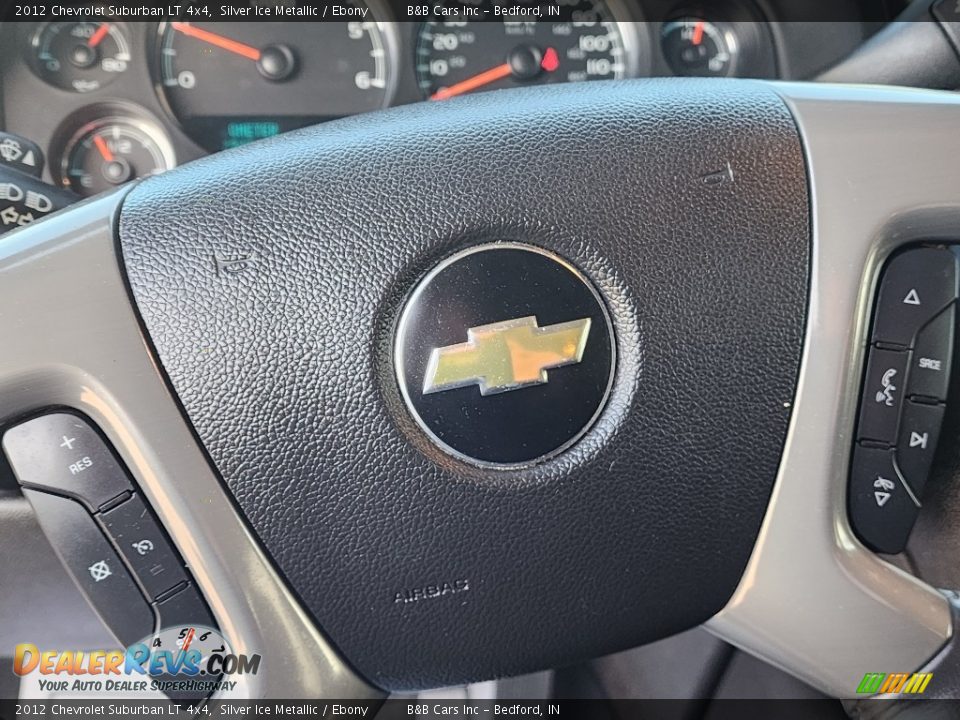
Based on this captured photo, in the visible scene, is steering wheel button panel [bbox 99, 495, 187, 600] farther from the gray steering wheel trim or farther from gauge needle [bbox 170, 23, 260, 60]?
gauge needle [bbox 170, 23, 260, 60]

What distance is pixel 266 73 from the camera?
160 centimetres

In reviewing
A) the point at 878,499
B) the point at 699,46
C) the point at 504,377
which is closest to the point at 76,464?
the point at 504,377

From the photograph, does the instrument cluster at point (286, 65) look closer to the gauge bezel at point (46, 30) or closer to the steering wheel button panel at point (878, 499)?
the gauge bezel at point (46, 30)

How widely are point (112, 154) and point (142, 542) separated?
44.5 inches

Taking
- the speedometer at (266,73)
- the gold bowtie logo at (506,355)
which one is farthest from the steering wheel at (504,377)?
the speedometer at (266,73)

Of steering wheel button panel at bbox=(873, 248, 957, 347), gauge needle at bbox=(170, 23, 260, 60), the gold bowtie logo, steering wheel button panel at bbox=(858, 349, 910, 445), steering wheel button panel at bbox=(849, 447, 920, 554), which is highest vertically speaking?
gauge needle at bbox=(170, 23, 260, 60)

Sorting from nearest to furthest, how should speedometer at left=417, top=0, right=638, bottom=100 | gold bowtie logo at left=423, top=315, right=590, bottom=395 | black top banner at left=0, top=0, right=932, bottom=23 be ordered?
gold bowtie logo at left=423, top=315, right=590, bottom=395, black top banner at left=0, top=0, right=932, bottom=23, speedometer at left=417, top=0, right=638, bottom=100

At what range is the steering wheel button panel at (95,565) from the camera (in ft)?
2.29

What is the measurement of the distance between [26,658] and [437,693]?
478mm

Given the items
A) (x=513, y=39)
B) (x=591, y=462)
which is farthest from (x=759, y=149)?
(x=513, y=39)

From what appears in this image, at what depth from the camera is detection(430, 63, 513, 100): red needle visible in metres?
1.70

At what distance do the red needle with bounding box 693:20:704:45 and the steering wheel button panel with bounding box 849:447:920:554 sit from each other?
47.5 inches

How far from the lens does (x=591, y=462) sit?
27.4 inches

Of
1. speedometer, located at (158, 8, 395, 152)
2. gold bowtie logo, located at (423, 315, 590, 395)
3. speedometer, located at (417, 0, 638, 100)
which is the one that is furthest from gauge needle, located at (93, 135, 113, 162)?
gold bowtie logo, located at (423, 315, 590, 395)
